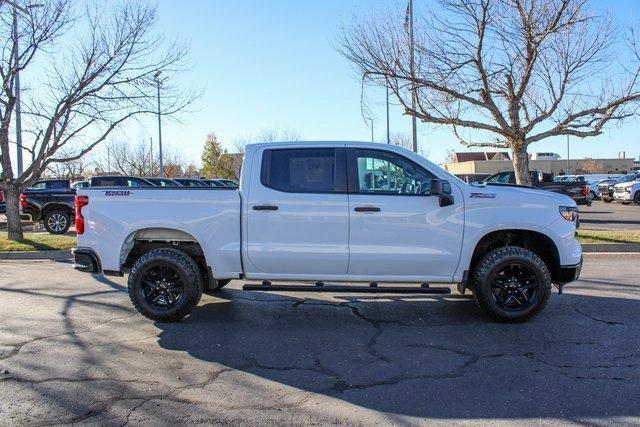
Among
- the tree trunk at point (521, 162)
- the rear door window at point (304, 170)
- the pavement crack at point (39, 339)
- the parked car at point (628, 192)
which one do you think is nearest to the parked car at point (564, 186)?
the tree trunk at point (521, 162)

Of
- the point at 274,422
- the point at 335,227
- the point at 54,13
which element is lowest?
the point at 274,422

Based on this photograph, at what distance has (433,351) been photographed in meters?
5.08

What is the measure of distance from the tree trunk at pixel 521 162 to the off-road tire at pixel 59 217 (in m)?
13.2

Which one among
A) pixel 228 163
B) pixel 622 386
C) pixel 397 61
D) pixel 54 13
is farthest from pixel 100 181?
pixel 228 163

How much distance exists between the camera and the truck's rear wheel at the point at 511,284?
5.77m

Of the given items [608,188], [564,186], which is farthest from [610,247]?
[608,188]

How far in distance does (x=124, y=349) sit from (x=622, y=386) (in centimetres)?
439

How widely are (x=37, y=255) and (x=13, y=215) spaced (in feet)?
8.66

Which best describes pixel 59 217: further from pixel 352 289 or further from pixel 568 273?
pixel 568 273

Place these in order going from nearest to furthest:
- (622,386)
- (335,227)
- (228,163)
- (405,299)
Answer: (622,386)
(335,227)
(405,299)
(228,163)

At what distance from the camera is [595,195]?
3681 cm

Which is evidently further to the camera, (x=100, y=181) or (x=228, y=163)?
Result: (x=228, y=163)

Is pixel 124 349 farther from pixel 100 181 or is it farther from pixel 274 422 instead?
pixel 100 181

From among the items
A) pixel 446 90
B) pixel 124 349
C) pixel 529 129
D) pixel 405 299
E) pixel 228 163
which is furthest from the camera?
pixel 228 163
